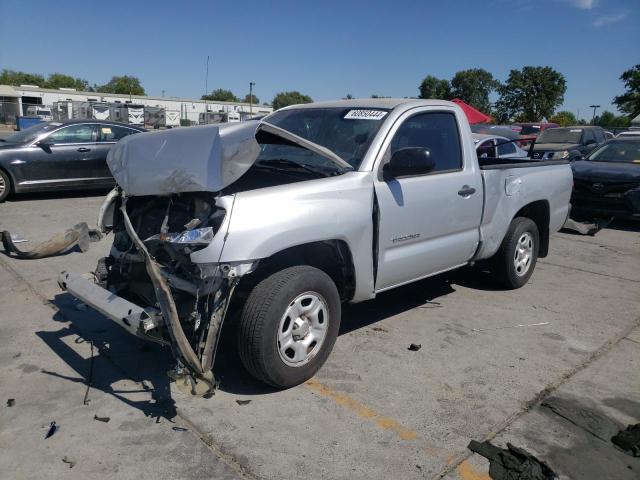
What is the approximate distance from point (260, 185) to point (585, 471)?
110 inches

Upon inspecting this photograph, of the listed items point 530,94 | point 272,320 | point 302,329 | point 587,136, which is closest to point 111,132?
point 302,329

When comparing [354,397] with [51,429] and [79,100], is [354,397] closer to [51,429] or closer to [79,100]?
[51,429]

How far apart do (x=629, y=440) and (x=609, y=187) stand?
7788 millimetres

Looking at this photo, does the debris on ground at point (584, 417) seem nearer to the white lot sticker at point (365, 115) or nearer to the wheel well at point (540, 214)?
the white lot sticker at point (365, 115)

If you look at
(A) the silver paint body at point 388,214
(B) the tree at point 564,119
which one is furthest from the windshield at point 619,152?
(B) the tree at point 564,119

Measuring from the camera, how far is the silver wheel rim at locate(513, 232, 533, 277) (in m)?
5.92

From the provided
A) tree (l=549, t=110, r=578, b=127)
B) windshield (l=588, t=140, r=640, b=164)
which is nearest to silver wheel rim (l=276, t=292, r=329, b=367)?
windshield (l=588, t=140, r=640, b=164)

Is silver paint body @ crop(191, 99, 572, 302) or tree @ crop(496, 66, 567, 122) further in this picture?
tree @ crop(496, 66, 567, 122)

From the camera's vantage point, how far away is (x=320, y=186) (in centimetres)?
372

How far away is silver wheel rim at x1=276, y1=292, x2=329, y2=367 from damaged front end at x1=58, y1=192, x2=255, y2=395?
451mm

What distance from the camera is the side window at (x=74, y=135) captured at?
10633 millimetres

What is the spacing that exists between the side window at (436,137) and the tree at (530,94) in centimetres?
5876

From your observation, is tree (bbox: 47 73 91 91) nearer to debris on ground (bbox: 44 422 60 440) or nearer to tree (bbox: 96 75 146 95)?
tree (bbox: 96 75 146 95)

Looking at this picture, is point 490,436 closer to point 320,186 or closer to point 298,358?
point 298,358
